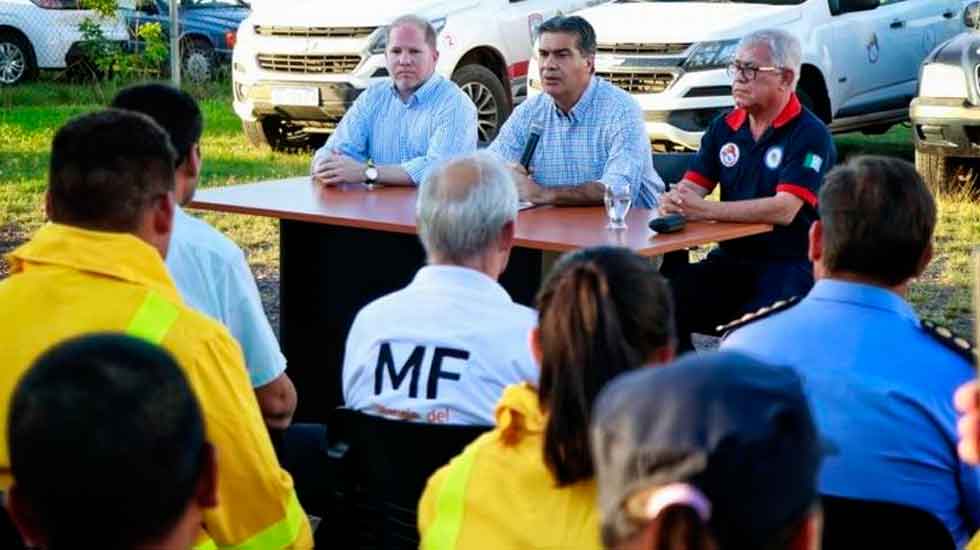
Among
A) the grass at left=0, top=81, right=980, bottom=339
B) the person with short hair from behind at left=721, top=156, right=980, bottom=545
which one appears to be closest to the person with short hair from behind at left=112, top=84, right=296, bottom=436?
the person with short hair from behind at left=721, top=156, right=980, bottom=545

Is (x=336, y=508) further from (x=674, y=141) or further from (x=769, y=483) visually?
(x=674, y=141)

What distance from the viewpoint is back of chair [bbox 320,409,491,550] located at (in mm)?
3232

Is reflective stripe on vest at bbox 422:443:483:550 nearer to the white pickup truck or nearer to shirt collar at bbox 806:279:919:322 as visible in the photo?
shirt collar at bbox 806:279:919:322

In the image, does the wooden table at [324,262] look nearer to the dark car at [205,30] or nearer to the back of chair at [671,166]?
the back of chair at [671,166]

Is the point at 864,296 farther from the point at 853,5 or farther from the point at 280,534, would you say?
the point at 853,5

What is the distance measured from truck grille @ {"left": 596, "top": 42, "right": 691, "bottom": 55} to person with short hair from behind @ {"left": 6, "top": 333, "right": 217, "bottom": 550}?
31.9 ft

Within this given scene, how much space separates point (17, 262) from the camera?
3.18 meters

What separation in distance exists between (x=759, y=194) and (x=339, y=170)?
1.72 meters

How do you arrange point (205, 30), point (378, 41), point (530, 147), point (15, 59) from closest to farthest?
point (530, 147)
point (378, 41)
point (15, 59)
point (205, 30)

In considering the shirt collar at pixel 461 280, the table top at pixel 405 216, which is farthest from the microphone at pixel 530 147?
the shirt collar at pixel 461 280

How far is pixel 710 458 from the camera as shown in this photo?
1.46 meters

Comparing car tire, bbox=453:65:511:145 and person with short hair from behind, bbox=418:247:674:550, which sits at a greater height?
person with short hair from behind, bbox=418:247:674:550

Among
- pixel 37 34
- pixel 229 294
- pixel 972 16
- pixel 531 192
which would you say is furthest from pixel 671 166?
pixel 37 34

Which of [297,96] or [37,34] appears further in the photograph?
[37,34]
